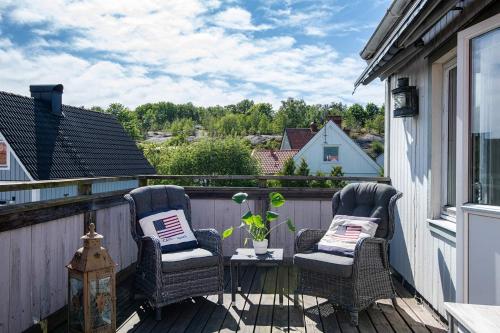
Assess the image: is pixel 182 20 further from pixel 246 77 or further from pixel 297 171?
pixel 246 77

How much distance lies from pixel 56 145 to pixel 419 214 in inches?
469

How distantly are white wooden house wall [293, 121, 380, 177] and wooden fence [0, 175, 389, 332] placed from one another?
1689 centimetres

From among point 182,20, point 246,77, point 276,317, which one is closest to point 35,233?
point 276,317

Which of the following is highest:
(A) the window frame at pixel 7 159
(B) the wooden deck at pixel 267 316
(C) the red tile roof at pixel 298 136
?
(C) the red tile roof at pixel 298 136

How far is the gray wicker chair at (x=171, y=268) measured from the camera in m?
3.40

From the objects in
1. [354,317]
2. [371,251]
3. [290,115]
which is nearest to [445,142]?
[371,251]

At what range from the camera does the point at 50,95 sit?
1438cm

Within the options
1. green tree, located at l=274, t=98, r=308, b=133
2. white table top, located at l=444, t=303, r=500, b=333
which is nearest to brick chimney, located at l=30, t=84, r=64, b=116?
white table top, located at l=444, t=303, r=500, b=333

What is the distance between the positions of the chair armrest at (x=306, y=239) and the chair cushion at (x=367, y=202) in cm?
39

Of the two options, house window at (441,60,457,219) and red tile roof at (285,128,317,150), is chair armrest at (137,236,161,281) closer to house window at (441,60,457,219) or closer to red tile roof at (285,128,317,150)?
house window at (441,60,457,219)

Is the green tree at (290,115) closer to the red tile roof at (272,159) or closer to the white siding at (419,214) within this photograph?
the red tile roof at (272,159)

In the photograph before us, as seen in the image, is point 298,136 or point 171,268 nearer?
point 171,268

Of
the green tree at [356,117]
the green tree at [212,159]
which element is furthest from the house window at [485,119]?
the green tree at [356,117]

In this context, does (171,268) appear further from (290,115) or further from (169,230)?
(290,115)
